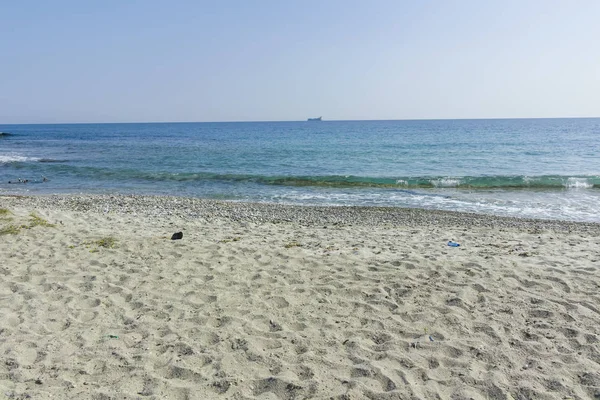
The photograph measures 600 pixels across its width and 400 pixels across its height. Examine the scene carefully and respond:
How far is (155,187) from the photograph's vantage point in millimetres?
20547

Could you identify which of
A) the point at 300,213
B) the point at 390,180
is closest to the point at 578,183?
the point at 390,180

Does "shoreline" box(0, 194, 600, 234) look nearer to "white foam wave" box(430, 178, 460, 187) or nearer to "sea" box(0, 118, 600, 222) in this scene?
"sea" box(0, 118, 600, 222)

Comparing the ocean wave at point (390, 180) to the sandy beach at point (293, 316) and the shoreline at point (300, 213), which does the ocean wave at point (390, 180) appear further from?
the sandy beach at point (293, 316)

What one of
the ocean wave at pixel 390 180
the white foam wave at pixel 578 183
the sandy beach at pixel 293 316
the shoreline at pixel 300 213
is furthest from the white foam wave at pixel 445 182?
the sandy beach at pixel 293 316

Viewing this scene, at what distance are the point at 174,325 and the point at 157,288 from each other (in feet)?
3.94

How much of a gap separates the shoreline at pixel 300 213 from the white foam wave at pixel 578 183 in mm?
8920

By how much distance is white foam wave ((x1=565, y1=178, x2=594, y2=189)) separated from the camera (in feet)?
65.1

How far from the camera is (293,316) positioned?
526 cm

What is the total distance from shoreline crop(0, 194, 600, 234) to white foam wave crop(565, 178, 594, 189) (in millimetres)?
8920

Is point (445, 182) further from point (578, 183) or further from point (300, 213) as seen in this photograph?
point (300, 213)

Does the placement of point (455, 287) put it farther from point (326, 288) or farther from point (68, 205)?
point (68, 205)

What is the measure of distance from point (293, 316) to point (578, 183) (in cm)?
2007

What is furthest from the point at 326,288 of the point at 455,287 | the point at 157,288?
the point at 157,288

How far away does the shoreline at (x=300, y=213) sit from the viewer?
1193 cm
